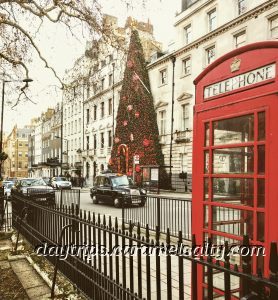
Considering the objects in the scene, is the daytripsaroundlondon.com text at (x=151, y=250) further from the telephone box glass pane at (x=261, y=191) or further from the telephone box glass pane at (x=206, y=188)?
the telephone box glass pane at (x=206, y=188)

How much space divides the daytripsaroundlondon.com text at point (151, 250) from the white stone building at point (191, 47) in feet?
77.6

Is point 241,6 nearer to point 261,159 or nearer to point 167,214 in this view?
point 167,214

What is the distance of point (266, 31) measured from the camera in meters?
24.7

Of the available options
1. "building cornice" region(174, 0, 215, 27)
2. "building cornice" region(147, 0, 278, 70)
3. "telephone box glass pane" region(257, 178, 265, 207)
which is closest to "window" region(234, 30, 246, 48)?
"building cornice" region(147, 0, 278, 70)

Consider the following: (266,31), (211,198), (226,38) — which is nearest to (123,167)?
(226,38)

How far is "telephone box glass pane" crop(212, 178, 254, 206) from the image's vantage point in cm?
353

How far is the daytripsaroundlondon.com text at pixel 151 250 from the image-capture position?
2885 mm

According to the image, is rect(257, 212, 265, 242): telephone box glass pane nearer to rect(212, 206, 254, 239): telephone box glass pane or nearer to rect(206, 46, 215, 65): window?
rect(212, 206, 254, 239): telephone box glass pane

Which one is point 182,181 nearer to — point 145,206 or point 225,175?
point 145,206

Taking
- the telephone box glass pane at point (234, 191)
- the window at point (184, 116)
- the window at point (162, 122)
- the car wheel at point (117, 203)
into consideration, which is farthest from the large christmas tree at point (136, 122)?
the telephone box glass pane at point (234, 191)

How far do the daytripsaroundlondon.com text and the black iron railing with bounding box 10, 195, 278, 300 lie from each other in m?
0.02

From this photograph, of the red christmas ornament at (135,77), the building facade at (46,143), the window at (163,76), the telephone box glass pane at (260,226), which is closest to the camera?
the telephone box glass pane at (260,226)

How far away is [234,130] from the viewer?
3688 mm

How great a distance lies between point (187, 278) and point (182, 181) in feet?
86.0
